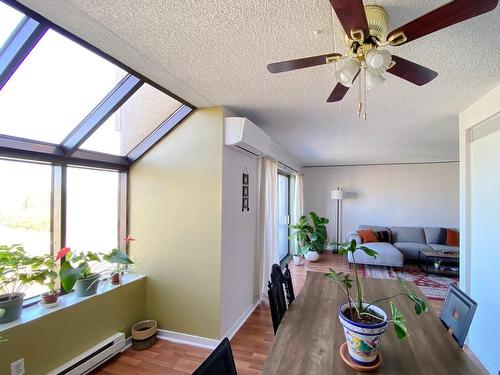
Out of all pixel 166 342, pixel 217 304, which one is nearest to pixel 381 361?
pixel 217 304

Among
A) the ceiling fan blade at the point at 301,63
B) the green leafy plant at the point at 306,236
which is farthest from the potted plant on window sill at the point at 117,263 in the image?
the green leafy plant at the point at 306,236

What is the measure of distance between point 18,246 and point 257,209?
2.38 meters

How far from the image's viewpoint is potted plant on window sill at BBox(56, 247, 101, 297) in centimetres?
195

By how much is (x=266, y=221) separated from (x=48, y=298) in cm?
241

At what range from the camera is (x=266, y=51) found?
1.49 m

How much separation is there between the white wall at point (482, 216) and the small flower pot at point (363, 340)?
173 cm

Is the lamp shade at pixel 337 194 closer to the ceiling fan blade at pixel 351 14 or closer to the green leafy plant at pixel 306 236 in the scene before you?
the green leafy plant at pixel 306 236

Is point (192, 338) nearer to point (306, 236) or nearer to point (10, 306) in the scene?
point (10, 306)

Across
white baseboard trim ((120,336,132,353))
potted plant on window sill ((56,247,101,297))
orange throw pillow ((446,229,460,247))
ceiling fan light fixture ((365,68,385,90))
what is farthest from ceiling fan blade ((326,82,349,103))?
orange throw pillow ((446,229,460,247))

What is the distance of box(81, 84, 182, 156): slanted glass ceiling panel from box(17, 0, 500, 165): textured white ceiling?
33 cm

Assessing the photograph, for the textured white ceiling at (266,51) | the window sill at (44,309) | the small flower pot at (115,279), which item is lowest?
the window sill at (44,309)

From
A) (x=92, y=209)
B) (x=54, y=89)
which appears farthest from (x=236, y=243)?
(x=54, y=89)

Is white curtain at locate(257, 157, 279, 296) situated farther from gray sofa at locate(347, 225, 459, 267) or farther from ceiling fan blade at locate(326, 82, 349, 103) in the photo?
gray sofa at locate(347, 225, 459, 267)

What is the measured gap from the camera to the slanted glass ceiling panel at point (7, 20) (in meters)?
1.25
